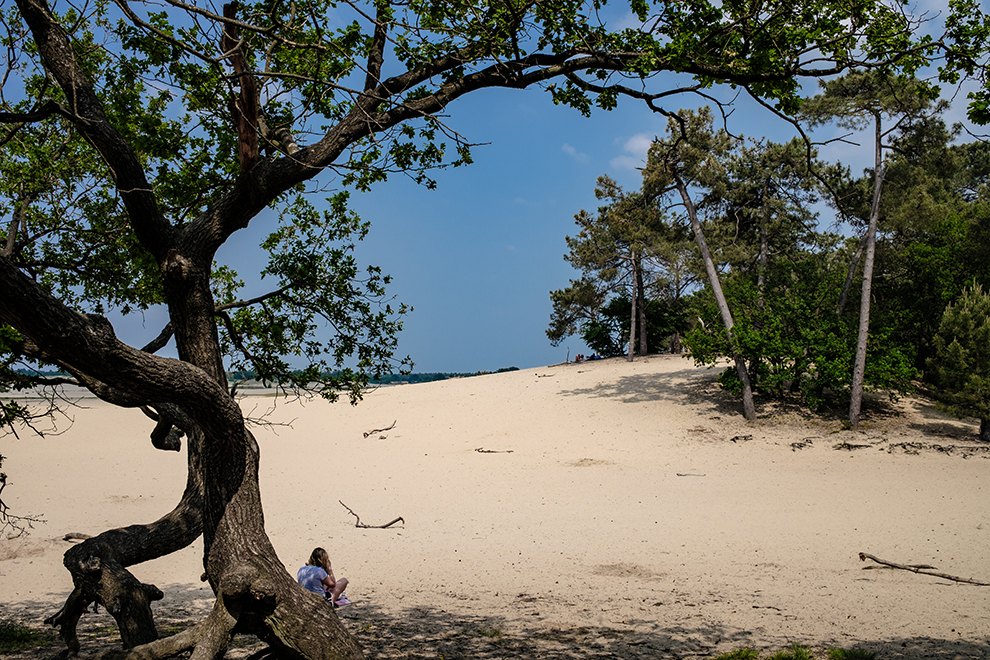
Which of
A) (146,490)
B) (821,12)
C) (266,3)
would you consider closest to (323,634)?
(266,3)

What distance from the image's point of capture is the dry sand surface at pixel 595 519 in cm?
632

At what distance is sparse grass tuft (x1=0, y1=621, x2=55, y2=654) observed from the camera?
19.0ft

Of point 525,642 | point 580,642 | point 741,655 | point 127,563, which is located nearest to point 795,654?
point 741,655

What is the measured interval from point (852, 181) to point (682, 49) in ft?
63.6

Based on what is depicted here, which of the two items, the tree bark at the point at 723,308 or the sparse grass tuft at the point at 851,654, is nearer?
the sparse grass tuft at the point at 851,654

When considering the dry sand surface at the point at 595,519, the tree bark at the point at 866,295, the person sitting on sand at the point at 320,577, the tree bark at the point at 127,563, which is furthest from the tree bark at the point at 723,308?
the tree bark at the point at 127,563

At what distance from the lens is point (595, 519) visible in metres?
11.5

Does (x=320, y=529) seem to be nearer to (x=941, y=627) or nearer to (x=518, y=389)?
(x=941, y=627)

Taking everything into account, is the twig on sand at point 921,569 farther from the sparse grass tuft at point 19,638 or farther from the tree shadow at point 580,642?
the sparse grass tuft at point 19,638

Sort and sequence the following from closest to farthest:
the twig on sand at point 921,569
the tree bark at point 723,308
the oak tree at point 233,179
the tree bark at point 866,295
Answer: the oak tree at point 233,179
the twig on sand at point 921,569
the tree bark at point 866,295
the tree bark at point 723,308

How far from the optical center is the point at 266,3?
598cm

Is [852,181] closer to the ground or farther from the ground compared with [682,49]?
farther from the ground

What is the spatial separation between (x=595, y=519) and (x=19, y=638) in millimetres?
8499

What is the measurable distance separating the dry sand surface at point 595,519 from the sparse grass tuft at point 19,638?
58 centimetres
